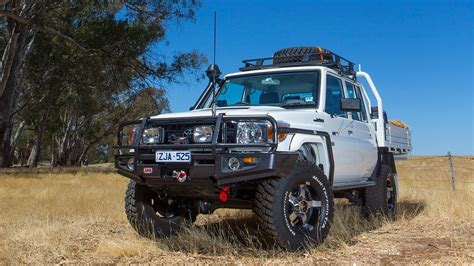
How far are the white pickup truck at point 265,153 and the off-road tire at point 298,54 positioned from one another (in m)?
0.02

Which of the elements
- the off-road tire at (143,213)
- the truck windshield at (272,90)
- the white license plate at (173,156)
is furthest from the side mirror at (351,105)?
the off-road tire at (143,213)

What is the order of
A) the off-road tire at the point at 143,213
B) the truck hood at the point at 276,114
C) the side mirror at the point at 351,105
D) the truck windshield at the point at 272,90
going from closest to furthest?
the truck hood at the point at 276,114 → the off-road tire at the point at 143,213 → the side mirror at the point at 351,105 → the truck windshield at the point at 272,90

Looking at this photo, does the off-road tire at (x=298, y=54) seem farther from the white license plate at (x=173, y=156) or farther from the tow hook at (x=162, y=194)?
the white license plate at (x=173, y=156)

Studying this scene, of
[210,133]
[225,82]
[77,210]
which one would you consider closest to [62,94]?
[77,210]

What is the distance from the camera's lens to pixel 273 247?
559cm

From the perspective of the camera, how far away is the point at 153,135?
602 centimetres

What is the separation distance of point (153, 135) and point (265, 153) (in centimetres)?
136

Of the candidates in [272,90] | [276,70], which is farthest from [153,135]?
[276,70]

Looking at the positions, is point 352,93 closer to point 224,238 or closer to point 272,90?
point 272,90

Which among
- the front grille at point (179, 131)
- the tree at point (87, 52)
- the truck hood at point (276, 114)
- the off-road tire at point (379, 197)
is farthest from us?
the tree at point (87, 52)

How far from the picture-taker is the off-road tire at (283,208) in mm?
5445

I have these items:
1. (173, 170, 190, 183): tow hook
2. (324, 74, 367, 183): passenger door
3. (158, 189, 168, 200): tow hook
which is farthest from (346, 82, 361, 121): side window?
(173, 170, 190, 183): tow hook

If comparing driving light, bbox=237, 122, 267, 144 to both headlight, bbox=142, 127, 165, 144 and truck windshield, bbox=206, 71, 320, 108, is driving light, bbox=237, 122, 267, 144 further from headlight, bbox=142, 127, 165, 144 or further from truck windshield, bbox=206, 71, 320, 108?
truck windshield, bbox=206, 71, 320, 108

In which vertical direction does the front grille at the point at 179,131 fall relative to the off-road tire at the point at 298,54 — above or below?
below
